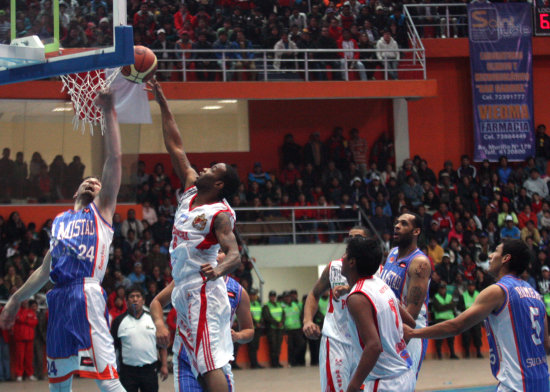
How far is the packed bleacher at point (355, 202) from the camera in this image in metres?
16.2

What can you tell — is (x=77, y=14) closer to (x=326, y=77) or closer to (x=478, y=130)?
(x=326, y=77)

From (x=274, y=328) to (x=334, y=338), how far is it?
30.2 ft

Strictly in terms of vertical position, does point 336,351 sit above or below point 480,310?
below

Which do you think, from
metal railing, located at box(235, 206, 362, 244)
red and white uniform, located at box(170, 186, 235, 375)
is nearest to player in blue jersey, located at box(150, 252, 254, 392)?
red and white uniform, located at box(170, 186, 235, 375)

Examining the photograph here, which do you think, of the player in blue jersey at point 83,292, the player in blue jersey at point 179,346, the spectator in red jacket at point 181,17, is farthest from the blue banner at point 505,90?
the player in blue jersey at point 179,346

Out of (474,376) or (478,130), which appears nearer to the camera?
(474,376)

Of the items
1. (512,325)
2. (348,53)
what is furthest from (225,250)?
(348,53)

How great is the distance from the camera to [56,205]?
17.6 meters

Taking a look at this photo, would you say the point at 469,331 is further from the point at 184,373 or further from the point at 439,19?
the point at 184,373

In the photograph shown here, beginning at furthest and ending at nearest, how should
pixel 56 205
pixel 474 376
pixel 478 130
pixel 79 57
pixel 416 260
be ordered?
pixel 478 130 → pixel 56 205 → pixel 474 376 → pixel 416 260 → pixel 79 57

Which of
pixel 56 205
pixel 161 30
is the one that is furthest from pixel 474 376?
pixel 161 30

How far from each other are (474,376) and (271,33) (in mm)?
10328

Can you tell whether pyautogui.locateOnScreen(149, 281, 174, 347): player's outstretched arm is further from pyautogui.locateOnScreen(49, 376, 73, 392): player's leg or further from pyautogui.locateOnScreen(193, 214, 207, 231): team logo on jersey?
pyautogui.locateOnScreen(49, 376, 73, 392): player's leg

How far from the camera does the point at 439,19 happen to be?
23.6 meters
